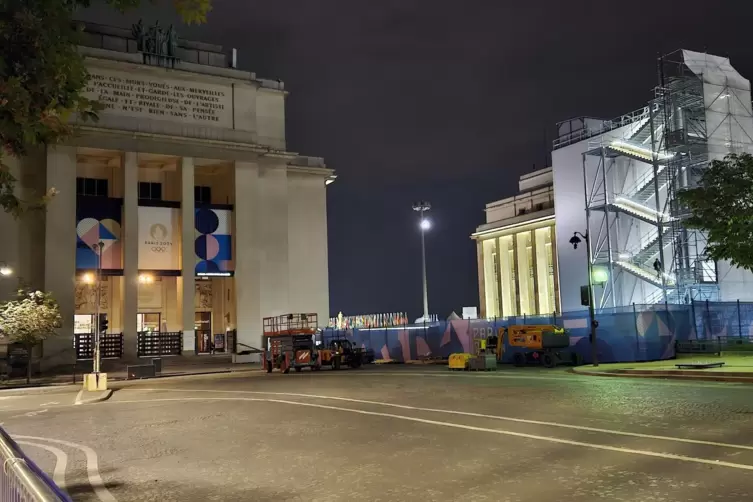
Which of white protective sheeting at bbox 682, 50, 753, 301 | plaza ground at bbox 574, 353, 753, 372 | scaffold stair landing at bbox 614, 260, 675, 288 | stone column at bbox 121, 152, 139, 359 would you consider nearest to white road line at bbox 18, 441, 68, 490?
plaza ground at bbox 574, 353, 753, 372

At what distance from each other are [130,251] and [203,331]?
34.4 ft

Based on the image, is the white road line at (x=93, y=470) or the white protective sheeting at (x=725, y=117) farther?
the white protective sheeting at (x=725, y=117)

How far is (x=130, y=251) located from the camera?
166 feet

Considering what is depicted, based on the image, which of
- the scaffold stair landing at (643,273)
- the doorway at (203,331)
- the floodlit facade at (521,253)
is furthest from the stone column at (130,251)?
the floodlit facade at (521,253)

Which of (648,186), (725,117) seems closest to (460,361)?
(648,186)

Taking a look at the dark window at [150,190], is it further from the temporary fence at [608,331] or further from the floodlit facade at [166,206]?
the temporary fence at [608,331]

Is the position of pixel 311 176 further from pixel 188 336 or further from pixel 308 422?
pixel 308 422

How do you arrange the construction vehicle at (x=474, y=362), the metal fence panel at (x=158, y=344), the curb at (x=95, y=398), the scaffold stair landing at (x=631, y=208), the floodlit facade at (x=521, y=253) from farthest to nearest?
1. the floodlit facade at (x=521, y=253)
2. the scaffold stair landing at (x=631, y=208)
3. the metal fence panel at (x=158, y=344)
4. the construction vehicle at (x=474, y=362)
5. the curb at (x=95, y=398)

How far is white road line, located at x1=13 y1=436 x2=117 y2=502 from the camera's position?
29.5ft

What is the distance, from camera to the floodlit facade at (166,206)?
4916 centimetres

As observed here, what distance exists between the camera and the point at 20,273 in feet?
160

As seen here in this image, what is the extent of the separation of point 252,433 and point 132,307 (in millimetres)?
39321

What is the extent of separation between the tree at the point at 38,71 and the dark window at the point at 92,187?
165 feet

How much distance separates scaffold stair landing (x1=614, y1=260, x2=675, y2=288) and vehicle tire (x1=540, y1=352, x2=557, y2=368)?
17.8 metres
